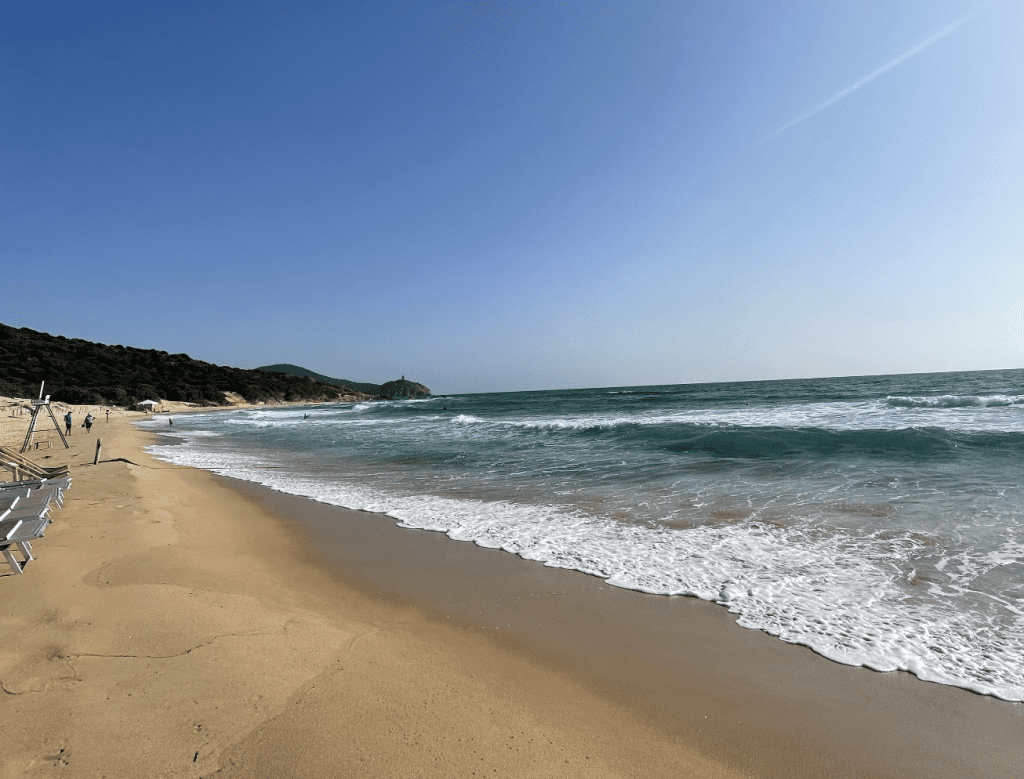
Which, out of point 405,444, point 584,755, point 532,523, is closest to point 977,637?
point 584,755

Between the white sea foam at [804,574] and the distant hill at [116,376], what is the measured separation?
189ft

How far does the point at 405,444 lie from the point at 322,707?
639 inches

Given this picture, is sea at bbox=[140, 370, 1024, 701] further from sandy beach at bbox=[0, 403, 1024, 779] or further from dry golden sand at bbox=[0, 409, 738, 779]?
dry golden sand at bbox=[0, 409, 738, 779]

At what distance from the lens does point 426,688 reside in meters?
2.99

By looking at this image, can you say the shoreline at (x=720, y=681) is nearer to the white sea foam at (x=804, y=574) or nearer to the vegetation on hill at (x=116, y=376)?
the white sea foam at (x=804, y=574)

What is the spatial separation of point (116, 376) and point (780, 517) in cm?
8453

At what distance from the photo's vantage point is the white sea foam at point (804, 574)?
3475 mm

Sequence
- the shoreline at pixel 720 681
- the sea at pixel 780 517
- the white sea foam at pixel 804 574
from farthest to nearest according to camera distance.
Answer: the sea at pixel 780 517 < the white sea foam at pixel 804 574 < the shoreline at pixel 720 681

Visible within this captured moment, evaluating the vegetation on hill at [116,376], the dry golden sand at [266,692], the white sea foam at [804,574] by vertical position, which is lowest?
the white sea foam at [804,574]

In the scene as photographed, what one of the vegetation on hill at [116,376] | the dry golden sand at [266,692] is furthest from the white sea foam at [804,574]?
the vegetation on hill at [116,376]

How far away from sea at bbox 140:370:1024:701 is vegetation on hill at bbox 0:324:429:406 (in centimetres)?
5431

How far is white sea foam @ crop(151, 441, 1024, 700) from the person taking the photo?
3475mm

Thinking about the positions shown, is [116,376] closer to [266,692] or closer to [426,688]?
[266,692]

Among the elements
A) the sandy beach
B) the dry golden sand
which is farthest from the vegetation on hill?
the sandy beach
